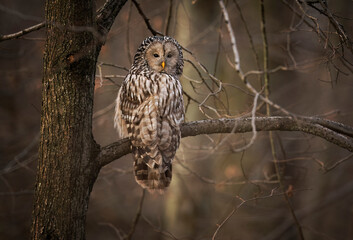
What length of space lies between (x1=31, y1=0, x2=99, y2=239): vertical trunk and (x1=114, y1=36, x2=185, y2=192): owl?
2.04ft

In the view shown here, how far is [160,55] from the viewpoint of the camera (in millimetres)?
3521

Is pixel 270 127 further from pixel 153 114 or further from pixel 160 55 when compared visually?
pixel 160 55

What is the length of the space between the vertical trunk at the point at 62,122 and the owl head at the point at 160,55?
42.6 inches

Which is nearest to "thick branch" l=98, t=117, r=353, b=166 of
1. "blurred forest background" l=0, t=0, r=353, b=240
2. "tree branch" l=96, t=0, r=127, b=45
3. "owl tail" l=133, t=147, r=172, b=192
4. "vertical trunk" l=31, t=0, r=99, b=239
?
"owl tail" l=133, t=147, r=172, b=192

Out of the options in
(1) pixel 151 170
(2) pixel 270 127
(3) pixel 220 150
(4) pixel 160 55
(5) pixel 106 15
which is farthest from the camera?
(3) pixel 220 150

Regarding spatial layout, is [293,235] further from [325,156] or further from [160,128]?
[160,128]

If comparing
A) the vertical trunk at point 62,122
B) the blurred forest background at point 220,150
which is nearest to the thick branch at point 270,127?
the vertical trunk at point 62,122

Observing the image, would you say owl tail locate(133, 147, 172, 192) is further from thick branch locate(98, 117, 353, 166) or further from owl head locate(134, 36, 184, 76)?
owl head locate(134, 36, 184, 76)

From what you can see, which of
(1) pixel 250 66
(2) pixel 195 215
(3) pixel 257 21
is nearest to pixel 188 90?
(1) pixel 250 66

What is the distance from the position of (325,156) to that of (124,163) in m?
4.26

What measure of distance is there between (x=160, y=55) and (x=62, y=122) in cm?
133

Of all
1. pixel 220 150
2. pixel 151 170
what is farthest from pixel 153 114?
pixel 220 150

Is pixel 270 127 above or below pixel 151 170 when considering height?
above

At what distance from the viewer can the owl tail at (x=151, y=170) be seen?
303 cm
